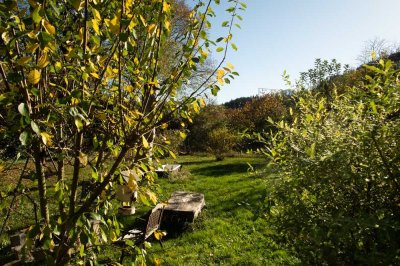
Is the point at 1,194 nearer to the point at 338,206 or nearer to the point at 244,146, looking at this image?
the point at 338,206

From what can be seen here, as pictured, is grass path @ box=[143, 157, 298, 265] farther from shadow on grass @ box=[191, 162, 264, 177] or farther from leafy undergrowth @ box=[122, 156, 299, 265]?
shadow on grass @ box=[191, 162, 264, 177]

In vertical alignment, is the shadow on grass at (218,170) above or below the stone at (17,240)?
above

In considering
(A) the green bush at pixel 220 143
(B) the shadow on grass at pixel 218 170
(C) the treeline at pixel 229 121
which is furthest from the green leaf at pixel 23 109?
(C) the treeline at pixel 229 121

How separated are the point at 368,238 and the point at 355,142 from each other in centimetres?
66

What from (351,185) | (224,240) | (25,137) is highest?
(25,137)

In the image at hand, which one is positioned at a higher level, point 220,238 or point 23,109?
point 23,109

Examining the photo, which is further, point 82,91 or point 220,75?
point 220,75

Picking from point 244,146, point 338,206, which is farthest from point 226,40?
point 244,146

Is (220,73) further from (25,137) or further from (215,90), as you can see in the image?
(25,137)

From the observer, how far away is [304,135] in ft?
8.20

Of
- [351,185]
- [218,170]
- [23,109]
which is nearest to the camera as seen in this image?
[23,109]

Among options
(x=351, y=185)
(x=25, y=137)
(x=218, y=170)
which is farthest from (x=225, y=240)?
(x=218, y=170)

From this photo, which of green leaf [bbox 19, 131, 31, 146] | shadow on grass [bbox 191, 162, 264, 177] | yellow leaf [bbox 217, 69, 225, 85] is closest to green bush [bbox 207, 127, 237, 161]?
shadow on grass [bbox 191, 162, 264, 177]

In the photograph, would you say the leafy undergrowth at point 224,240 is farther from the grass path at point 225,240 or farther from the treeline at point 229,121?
the treeline at point 229,121
